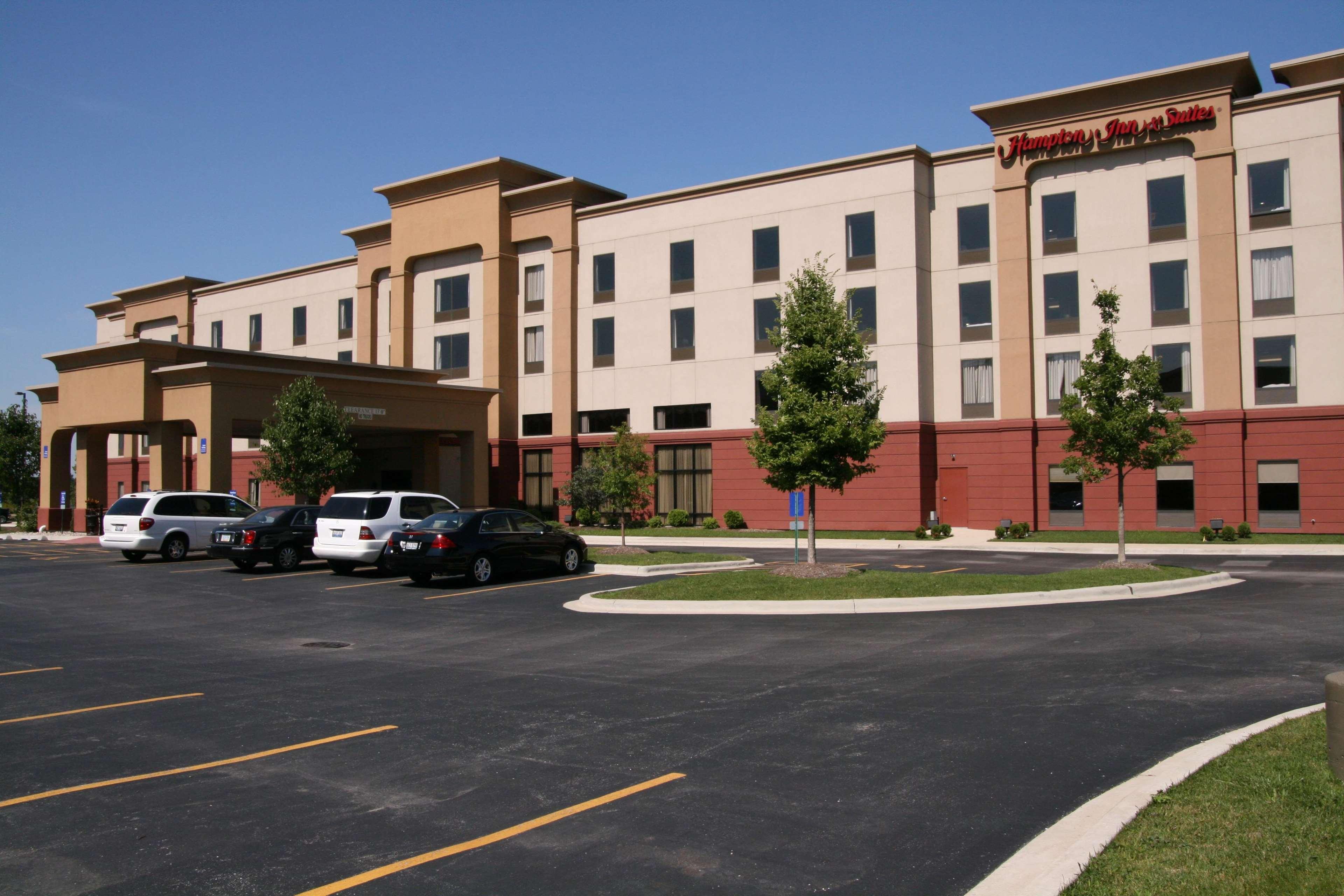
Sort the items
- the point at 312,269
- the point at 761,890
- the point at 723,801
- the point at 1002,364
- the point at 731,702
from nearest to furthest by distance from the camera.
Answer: the point at 761,890 < the point at 723,801 < the point at 731,702 < the point at 1002,364 < the point at 312,269

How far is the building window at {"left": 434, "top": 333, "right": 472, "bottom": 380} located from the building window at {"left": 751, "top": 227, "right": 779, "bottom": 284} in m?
16.1

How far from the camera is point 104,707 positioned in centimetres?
971

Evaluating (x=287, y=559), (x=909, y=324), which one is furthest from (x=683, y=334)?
(x=287, y=559)

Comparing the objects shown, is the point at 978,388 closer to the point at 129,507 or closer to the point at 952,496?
the point at 952,496

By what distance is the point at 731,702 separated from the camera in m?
9.71

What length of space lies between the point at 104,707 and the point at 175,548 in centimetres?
2002

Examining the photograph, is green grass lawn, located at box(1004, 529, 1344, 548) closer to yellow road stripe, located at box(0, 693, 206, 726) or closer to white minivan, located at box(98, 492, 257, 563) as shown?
white minivan, located at box(98, 492, 257, 563)

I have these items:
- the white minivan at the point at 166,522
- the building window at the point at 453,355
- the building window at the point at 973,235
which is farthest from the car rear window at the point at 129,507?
the building window at the point at 973,235

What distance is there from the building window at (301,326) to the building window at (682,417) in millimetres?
24827

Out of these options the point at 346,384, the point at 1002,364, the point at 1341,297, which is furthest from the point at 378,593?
the point at 1341,297

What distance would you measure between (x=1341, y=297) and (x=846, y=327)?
70.1ft

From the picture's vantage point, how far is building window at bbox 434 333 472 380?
5078cm

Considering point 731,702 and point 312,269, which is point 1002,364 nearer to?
point 731,702

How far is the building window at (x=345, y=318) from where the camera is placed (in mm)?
56250
